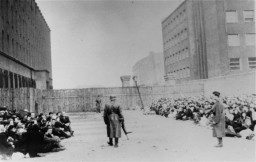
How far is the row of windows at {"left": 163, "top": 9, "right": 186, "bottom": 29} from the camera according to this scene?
54.1 m

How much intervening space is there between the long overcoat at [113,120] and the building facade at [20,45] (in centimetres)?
1473

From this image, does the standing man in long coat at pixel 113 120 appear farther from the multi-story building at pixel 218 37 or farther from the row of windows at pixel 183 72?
the row of windows at pixel 183 72

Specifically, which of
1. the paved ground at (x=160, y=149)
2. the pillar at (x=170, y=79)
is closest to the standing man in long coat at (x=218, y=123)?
the paved ground at (x=160, y=149)

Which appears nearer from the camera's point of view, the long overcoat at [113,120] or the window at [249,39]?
the long overcoat at [113,120]

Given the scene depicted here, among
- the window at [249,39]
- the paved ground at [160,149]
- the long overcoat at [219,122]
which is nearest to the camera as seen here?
the paved ground at [160,149]

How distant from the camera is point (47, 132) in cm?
1067

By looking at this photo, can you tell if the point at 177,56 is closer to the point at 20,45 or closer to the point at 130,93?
the point at 130,93

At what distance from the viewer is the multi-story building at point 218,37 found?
43.0 m

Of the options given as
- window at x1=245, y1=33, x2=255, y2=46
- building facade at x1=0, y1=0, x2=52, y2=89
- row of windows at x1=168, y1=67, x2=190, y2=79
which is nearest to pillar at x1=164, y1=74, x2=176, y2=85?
building facade at x1=0, y1=0, x2=52, y2=89

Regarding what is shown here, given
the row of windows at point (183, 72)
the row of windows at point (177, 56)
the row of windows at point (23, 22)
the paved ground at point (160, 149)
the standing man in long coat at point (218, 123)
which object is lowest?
the paved ground at point (160, 149)

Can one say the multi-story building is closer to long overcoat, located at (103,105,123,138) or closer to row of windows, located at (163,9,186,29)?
row of windows, located at (163,9,186,29)

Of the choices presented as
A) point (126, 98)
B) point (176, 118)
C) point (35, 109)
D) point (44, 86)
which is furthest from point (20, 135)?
point (126, 98)

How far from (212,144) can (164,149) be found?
1.59 meters

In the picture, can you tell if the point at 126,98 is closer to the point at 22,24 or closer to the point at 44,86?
the point at 44,86
